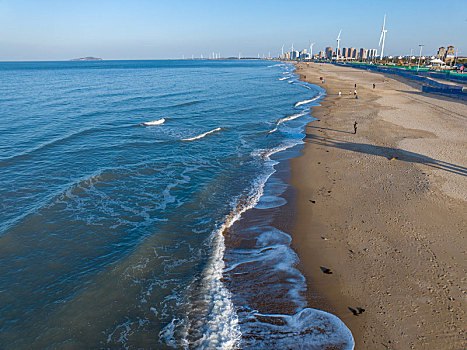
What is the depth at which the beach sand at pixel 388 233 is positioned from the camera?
27.6ft

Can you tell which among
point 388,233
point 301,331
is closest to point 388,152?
point 388,233

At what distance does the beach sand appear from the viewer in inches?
331

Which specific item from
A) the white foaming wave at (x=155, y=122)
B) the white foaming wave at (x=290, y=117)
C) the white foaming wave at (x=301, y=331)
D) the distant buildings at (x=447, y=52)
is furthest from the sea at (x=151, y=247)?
the distant buildings at (x=447, y=52)

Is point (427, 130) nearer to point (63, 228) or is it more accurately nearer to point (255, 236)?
point (255, 236)

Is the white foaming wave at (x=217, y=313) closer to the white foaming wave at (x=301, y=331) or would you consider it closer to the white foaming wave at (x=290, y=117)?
the white foaming wave at (x=301, y=331)

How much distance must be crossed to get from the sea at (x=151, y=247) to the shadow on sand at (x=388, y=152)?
231 cm

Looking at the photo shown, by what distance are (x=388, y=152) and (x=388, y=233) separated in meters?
12.0

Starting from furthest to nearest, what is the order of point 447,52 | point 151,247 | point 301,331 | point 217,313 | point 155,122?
point 447,52 → point 155,122 → point 151,247 → point 217,313 → point 301,331

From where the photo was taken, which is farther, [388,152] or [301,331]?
[388,152]

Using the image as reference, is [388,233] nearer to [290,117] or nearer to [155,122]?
[290,117]

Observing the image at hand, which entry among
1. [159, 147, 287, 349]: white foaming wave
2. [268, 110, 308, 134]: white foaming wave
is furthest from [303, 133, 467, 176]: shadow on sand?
[159, 147, 287, 349]: white foaming wave

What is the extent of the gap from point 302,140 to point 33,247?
22.9 m

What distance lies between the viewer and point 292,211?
14914 millimetres

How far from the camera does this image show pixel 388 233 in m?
12.4
